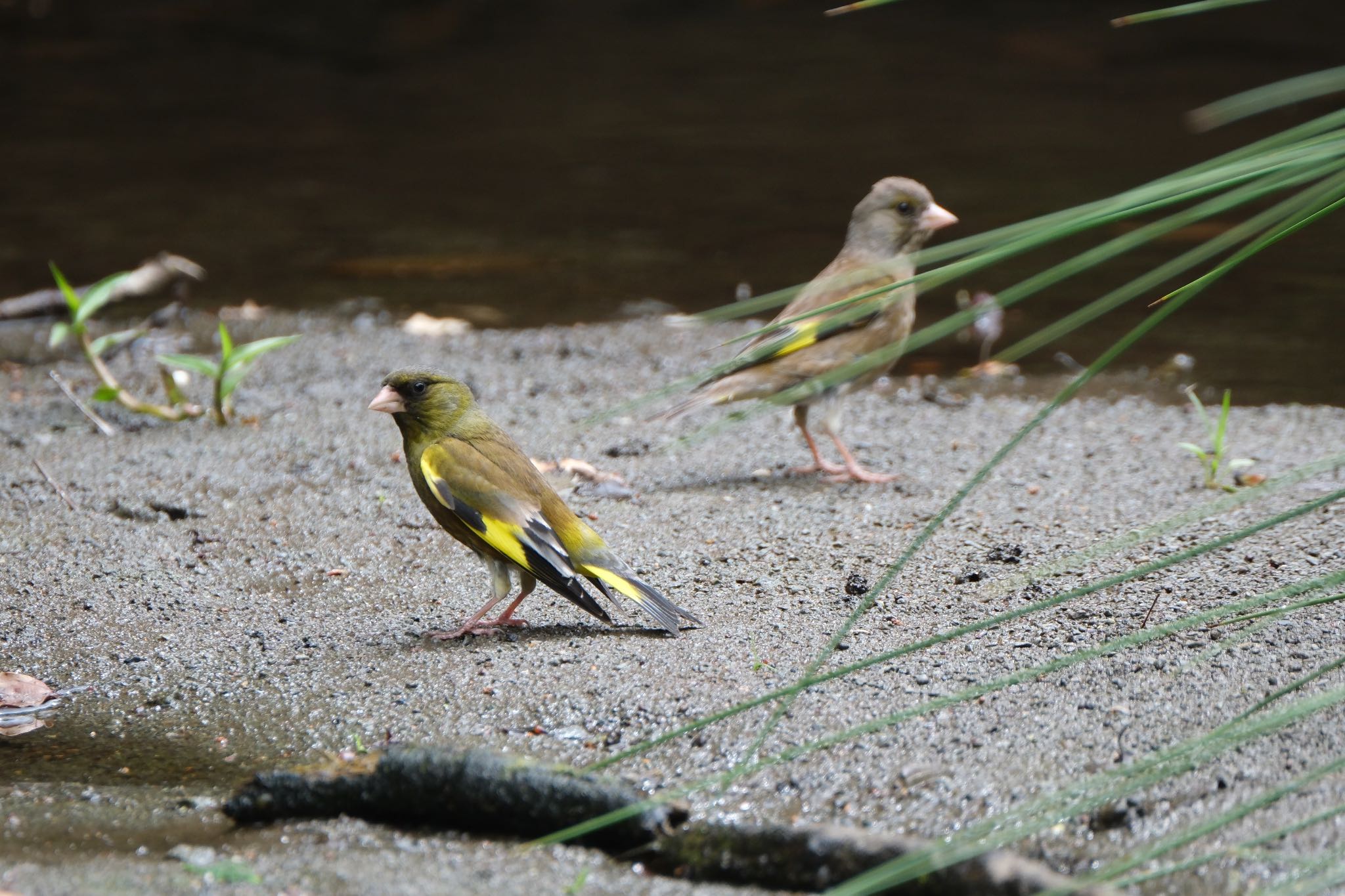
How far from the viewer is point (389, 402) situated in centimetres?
404

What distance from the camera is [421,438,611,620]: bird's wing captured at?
3654mm

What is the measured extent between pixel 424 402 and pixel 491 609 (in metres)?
0.66

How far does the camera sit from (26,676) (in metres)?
3.46

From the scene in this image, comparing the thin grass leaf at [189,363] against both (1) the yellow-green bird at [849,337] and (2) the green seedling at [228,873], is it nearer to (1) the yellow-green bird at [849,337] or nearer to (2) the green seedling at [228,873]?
(1) the yellow-green bird at [849,337]

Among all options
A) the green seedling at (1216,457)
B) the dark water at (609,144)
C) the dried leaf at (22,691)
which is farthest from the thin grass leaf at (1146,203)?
the dark water at (609,144)

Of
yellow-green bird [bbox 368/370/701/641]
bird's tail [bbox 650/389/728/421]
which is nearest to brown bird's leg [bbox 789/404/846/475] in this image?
bird's tail [bbox 650/389/728/421]

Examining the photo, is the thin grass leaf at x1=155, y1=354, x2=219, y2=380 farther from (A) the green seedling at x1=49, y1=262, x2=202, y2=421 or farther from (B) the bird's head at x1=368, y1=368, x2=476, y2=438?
(B) the bird's head at x1=368, y1=368, x2=476, y2=438

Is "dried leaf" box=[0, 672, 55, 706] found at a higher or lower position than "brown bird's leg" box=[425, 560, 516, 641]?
higher

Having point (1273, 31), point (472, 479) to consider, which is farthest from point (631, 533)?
point (1273, 31)

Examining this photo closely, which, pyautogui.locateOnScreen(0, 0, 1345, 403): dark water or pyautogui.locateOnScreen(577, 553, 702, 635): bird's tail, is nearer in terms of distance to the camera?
pyautogui.locateOnScreen(577, 553, 702, 635): bird's tail

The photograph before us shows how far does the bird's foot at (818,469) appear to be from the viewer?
5371 millimetres

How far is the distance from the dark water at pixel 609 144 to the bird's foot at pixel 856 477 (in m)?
2.49

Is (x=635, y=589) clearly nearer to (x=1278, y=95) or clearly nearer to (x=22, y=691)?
(x=22, y=691)

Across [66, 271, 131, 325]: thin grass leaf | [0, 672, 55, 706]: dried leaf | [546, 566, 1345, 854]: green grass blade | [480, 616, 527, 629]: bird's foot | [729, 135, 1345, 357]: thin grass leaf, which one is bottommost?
[480, 616, 527, 629]: bird's foot
